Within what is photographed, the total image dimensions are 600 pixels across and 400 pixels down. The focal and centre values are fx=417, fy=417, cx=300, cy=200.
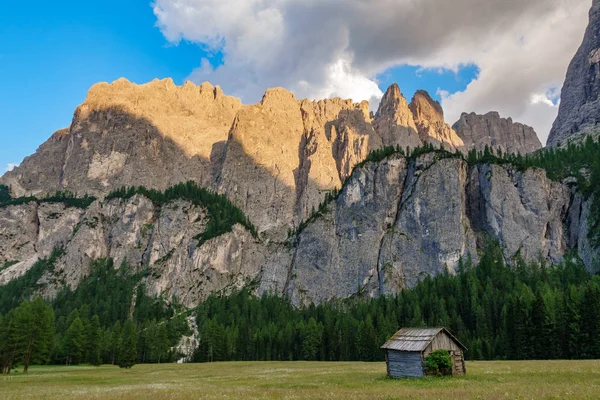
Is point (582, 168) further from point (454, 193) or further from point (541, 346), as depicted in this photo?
point (541, 346)

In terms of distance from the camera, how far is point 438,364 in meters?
45.1

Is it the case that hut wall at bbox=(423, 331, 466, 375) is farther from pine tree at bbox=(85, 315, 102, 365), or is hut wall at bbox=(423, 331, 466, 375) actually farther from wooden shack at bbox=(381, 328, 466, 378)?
pine tree at bbox=(85, 315, 102, 365)

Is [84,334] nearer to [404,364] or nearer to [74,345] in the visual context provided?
[74,345]

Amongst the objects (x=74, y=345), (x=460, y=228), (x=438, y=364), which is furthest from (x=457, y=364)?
(x=460, y=228)

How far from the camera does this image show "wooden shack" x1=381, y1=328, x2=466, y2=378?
1791 inches

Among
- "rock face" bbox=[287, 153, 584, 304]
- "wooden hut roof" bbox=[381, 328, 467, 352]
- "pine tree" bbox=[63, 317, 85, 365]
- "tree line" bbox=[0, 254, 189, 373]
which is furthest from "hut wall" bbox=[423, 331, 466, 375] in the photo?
"rock face" bbox=[287, 153, 584, 304]

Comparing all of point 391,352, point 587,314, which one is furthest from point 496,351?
point 391,352

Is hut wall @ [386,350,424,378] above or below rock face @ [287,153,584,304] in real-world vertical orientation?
below

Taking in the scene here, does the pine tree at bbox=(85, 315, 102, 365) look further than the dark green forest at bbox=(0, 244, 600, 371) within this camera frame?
Yes

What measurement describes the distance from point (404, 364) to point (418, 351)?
2.73 m

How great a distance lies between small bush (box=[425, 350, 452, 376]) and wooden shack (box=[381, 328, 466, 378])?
55 cm

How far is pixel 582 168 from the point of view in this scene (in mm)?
195625

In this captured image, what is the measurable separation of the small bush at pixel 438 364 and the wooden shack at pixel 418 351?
552 millimetres

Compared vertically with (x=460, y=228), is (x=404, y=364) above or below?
below
